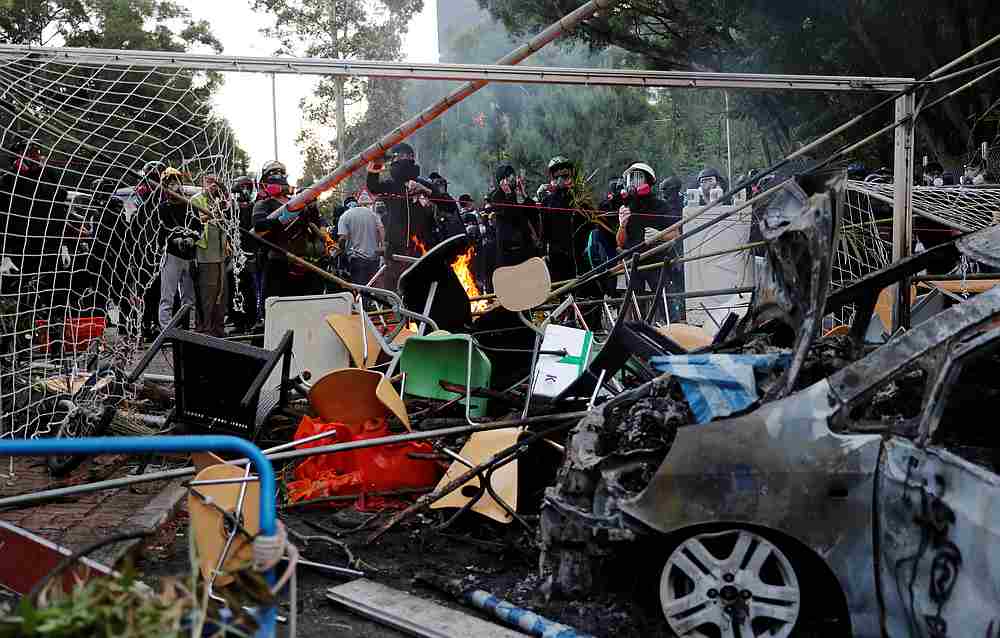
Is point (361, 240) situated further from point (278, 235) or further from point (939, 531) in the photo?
point (939, 531)

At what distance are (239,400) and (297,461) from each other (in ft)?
1.94

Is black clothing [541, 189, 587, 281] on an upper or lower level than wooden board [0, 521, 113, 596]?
upper

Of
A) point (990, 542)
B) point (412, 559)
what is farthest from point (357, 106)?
point (990, 542)

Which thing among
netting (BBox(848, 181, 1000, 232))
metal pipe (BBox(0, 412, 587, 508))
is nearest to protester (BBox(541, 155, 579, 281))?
netting (BBox(848, 181, 1000, 232))

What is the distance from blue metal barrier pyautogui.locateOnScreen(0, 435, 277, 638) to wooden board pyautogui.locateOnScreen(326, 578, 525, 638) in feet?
6.79

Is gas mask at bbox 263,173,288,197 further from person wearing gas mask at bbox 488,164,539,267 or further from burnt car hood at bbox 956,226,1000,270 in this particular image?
burnt car hood at bbox 956,226,1000,270

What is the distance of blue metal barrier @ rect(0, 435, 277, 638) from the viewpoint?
251 centimetres

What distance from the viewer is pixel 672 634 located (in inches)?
168

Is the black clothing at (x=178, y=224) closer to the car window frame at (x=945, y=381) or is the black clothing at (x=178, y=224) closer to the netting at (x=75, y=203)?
the netting at (x=75, y=203)

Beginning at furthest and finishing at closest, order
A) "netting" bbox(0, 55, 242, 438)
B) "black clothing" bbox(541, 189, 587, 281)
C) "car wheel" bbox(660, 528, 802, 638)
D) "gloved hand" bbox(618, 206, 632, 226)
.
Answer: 1. "black clothing" bbox(541, 189, 587, 281)
2. "gloved hand" bbox(618, 206, 632, 226)
3. "netting" bbox(0, 55, 242, 438)
4. "car wheel" bbox(660, 528, 802, 638)

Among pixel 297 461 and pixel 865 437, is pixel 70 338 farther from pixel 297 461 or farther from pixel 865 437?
pixel 865 437

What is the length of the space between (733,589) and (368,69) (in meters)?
4.53

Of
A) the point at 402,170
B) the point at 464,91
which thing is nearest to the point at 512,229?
the point at 402,170

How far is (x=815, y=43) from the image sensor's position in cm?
2253
